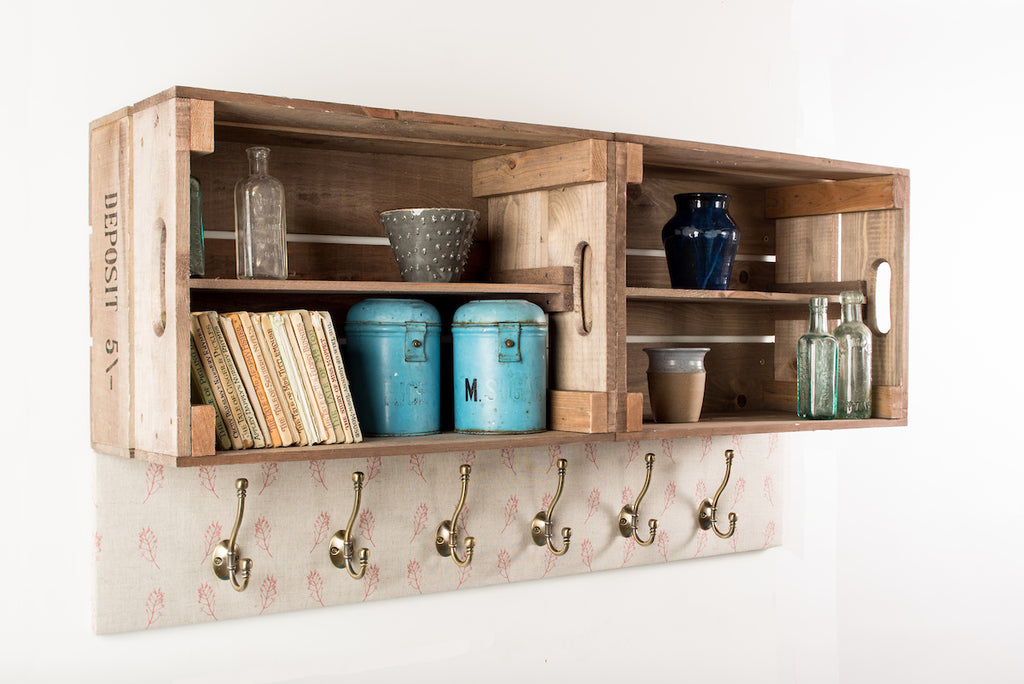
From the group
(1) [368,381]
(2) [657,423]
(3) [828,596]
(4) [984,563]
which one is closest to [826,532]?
(3) [828,596]

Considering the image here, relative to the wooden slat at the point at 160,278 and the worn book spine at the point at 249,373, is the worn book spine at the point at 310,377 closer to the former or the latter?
the worn book spine at the point at 249,373

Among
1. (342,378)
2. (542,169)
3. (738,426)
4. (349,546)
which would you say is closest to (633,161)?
(542,169)

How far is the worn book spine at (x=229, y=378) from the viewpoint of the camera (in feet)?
5.14

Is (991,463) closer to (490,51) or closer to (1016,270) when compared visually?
(1016,270)

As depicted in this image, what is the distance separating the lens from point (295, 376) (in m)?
1.62

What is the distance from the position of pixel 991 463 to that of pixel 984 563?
25 centimetres

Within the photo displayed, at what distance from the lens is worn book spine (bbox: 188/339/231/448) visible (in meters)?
1.55

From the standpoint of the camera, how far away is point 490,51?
6.82ft

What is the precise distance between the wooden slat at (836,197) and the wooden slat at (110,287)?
133 centimetres

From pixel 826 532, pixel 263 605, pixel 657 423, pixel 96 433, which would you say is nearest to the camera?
pixel 96 433

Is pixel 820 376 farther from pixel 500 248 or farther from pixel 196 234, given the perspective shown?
pixel 196 234

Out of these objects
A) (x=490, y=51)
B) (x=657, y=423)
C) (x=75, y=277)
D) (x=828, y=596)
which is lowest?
(x=828, y=596)

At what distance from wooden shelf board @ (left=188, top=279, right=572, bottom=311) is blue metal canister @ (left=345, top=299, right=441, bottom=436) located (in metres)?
0.04

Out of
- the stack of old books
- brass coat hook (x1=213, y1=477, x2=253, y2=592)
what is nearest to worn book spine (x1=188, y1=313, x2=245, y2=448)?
the stack of old books
